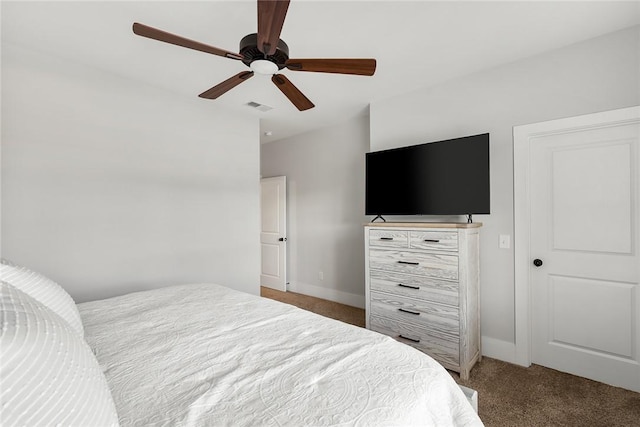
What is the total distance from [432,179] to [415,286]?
97 cm

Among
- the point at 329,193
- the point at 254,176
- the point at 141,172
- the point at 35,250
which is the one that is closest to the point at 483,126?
the point at 329,193

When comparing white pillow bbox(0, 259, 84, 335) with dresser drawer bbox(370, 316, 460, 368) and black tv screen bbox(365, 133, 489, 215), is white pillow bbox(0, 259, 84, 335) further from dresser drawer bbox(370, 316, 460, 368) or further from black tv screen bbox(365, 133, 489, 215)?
black tv screen bbox(365, 133, 489, 215)

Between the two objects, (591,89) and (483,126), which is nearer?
(591,89)

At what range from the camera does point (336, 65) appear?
71.1 inches

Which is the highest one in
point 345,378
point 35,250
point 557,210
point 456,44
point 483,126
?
point 456,44

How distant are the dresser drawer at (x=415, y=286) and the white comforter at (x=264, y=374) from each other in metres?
1.34

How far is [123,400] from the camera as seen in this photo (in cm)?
91

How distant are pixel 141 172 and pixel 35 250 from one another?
1.01 m

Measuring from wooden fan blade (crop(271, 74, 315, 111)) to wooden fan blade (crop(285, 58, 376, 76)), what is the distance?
155 millimetres

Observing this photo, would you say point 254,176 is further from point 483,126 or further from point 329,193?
point 483,126

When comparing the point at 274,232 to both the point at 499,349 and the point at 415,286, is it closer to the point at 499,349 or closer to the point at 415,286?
the point at 415,286

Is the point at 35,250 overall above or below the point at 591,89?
below

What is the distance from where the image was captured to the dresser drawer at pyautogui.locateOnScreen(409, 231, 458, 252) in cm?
247

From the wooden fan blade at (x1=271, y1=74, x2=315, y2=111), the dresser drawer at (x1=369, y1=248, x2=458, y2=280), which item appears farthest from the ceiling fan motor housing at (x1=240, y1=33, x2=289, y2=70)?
the dresser drawer at (x1=369, y1=248, x2=458, y2=280)
